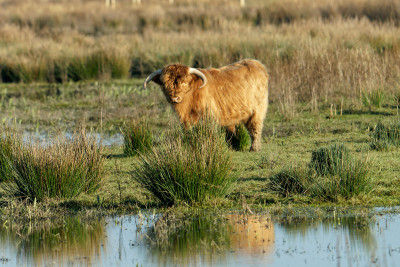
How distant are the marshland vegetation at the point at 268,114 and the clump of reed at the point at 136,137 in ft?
0.10

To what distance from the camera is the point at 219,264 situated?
5.25 metres

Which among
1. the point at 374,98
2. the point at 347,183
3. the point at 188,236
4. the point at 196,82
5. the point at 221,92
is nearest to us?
the point at 188,236

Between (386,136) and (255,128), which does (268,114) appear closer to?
(255,128)

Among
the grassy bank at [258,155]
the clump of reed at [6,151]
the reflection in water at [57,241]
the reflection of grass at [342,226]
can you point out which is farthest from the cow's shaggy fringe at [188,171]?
the clump of reed at [6,151]

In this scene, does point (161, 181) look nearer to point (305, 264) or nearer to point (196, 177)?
point (196, 177)

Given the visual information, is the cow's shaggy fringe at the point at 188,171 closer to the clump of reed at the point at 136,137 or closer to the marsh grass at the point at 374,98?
the clump of reed at the point at 136,137

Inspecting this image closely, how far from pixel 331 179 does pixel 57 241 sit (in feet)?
9.06

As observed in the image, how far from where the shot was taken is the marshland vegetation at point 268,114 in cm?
727

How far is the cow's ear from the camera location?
8938 millimetres

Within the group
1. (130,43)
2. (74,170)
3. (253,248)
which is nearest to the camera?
(253,248)

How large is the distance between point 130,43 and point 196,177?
1506 centimetres

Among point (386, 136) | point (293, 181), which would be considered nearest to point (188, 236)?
point (293, 181)

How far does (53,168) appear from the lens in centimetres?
741

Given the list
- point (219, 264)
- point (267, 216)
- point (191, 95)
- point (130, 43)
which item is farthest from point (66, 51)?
point (219, 264)
